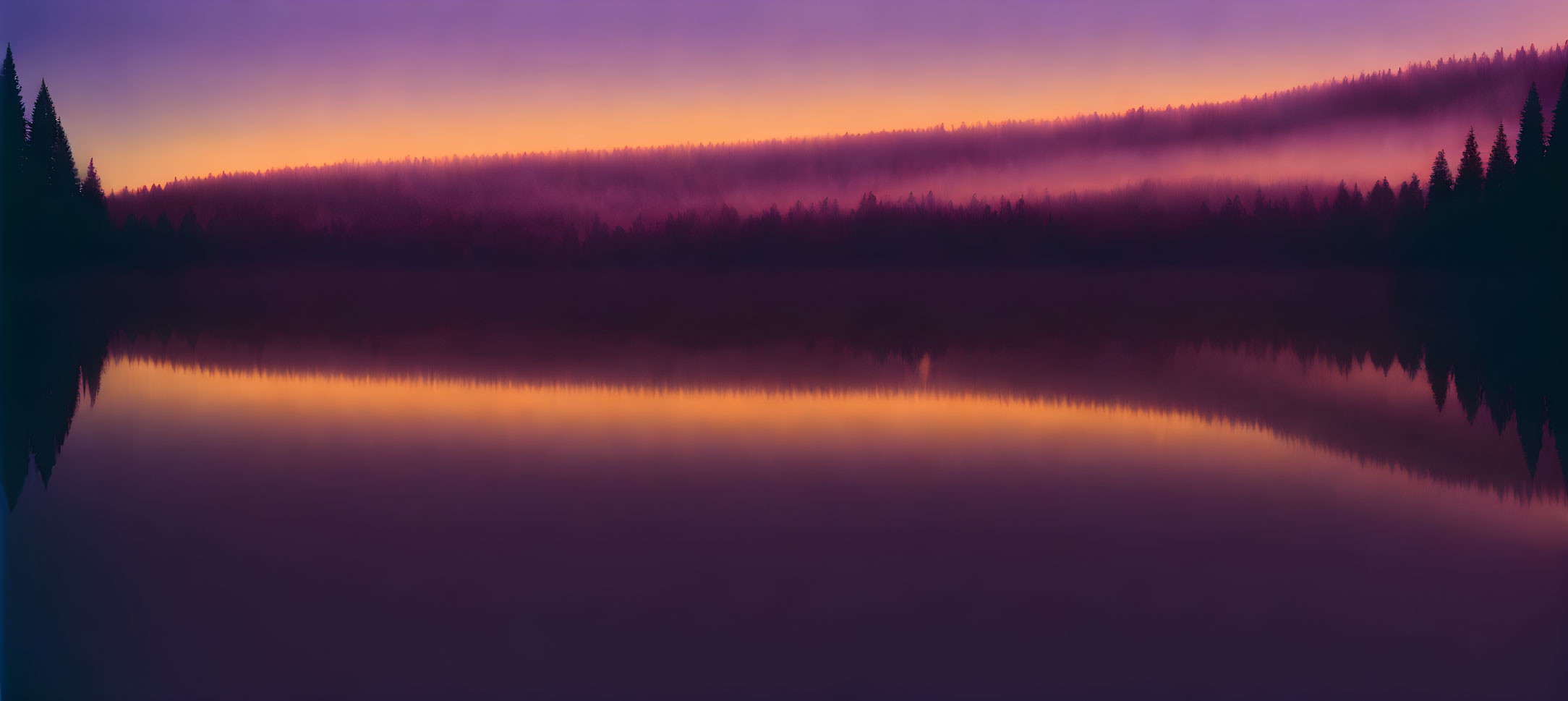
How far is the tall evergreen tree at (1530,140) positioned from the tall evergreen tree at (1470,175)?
4.5 inches

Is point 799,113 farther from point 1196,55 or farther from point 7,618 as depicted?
point 7,618

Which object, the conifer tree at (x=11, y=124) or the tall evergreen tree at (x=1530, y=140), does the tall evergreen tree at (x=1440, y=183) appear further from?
the conifer tree at (x=11, y=124)

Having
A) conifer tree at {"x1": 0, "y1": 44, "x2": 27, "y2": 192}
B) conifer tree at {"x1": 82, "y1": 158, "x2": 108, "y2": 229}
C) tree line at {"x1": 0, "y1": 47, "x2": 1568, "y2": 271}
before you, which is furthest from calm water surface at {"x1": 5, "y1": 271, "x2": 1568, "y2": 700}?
conifer tree at {"x1": 0, "y1": 44, "x2": 27, "y2": 192}

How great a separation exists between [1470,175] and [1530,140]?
0.21 m

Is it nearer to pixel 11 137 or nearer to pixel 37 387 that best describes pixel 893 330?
pixel 37 387

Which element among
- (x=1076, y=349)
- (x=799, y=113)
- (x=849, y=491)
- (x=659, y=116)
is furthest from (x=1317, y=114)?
(x=659, y=116)

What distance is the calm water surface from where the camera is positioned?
99.0 inches

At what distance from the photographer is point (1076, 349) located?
405 centimetres

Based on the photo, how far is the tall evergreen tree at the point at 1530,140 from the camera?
3240 millimetres

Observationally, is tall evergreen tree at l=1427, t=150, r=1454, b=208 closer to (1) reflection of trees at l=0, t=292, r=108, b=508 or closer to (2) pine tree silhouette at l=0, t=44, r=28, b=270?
(1) reflection of trees at l=0, t=292, r=108, b=508

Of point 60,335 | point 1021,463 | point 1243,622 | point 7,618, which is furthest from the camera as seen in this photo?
point 60,335

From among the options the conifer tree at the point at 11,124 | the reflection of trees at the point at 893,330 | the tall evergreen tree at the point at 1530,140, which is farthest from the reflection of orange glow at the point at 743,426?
the tall evergreen tree at the point at 1530,140

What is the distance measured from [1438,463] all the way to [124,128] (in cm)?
566

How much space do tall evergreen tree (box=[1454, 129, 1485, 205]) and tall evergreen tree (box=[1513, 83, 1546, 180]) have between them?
115mm
